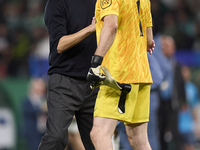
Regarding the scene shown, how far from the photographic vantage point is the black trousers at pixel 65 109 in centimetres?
466

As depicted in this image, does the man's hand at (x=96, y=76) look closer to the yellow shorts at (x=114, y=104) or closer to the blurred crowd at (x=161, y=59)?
the yellow shorts at (x=114, y=104)

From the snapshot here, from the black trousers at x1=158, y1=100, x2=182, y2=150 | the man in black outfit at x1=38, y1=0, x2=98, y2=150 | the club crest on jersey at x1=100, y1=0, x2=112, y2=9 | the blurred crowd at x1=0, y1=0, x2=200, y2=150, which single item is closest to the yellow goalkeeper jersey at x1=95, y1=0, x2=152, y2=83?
the club crest on jersey at x1=100, y1=0, x2=112, y2=9

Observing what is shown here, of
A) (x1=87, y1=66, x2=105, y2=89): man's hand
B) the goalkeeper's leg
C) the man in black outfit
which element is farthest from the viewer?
the man in black outfit

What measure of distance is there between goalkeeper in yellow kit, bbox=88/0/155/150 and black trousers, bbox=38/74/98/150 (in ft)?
2.13

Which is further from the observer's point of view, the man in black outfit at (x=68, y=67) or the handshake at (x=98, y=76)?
the man in black outfit at (x=68, y=67)

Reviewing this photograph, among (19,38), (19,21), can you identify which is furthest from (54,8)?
(19,21)

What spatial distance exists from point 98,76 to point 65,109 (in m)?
0.97

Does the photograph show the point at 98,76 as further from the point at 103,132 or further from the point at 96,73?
the point at 103,132

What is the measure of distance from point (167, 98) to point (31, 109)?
3162 mm

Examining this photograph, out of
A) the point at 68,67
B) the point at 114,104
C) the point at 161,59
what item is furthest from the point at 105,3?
the point at 161,59

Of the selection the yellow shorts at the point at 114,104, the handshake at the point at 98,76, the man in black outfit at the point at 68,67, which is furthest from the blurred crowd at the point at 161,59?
the handshake at the point at 98,76

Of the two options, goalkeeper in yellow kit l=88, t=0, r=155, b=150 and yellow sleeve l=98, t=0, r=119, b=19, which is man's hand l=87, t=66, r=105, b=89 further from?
yellow sleeve l=98, t=0, r=119, b=19

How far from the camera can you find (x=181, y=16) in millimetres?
14445

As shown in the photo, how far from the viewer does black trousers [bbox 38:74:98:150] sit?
4.66 m
